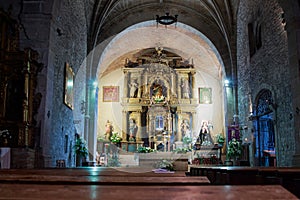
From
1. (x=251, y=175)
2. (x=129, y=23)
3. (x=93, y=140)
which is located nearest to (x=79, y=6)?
(x=129, y=23)

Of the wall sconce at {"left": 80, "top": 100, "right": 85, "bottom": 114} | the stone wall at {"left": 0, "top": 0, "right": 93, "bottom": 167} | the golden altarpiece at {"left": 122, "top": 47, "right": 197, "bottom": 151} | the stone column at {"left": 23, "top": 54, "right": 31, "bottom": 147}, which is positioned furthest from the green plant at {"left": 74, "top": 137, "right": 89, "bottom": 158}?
the golden altarpiece at {"left": 122, "top": 47, "right": 197, "bottom": 151}

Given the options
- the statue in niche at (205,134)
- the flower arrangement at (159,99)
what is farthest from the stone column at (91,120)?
the statue in niche at (205,134)

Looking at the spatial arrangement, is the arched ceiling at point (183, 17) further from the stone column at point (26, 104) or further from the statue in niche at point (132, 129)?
the stone column at point (26, 104)

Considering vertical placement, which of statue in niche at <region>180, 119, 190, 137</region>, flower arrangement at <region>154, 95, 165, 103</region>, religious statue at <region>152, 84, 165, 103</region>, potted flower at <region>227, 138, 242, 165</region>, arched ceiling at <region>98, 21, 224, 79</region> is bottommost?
potted flower at <region>227, 138, 242, 165</region>

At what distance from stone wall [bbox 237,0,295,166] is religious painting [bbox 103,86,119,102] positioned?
11415 mm

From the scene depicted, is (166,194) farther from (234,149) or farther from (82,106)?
(82,106)

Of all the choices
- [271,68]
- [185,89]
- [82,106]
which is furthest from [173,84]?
[271,68]

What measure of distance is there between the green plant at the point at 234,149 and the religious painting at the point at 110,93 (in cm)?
1163

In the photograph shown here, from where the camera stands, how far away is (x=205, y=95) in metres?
24.5

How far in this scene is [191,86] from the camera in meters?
24.7

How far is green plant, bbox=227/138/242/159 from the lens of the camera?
14555 mm

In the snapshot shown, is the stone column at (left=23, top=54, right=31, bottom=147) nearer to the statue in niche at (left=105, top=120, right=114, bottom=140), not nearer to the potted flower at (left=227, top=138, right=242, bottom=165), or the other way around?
the potted flower at (left=227, top=138, right=242, bottom=165)

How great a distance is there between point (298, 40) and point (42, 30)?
22.1 ft

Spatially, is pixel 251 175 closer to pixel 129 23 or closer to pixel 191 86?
pixel 129 23
